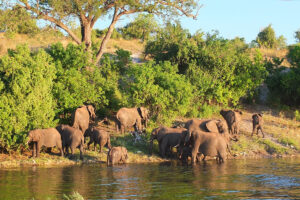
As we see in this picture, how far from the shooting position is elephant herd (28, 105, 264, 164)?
20.4 metres

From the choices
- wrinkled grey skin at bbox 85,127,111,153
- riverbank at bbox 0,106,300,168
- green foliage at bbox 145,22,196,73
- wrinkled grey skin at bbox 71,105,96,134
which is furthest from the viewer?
green foliage at bbox 145,22,196,73

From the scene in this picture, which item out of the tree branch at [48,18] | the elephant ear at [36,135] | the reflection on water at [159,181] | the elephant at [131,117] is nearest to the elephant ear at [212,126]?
the reflection on water at [159,181]

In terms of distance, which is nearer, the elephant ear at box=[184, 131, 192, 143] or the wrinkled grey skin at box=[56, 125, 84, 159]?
the elephant ear at box=[184, 131, 192, 143]

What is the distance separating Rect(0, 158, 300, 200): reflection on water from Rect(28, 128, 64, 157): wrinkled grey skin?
171 cm

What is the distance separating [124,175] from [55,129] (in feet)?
16.7

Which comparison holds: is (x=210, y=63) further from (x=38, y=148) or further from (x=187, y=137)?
(x=38, y=148)

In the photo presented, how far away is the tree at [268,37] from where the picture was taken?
59844 millimetres

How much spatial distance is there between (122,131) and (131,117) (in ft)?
2.80

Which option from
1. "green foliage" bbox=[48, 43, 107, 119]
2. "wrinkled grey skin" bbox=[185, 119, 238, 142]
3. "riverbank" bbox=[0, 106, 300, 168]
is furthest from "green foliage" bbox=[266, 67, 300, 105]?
"green foliage" bbox=[48, 43, 107, 119]

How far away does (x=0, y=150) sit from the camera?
21359mm

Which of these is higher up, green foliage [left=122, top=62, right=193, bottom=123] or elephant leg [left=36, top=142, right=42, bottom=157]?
green foliage [left=122, top=62, right=193, bottom=123]

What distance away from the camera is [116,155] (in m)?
20.1

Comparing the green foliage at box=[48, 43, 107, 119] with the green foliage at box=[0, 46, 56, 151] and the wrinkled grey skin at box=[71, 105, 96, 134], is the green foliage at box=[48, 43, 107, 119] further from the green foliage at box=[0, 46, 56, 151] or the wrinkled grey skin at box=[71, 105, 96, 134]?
the green foliage at box=[0, 46, 56, 151]

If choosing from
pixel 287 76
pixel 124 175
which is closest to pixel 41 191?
pixel 124 175
